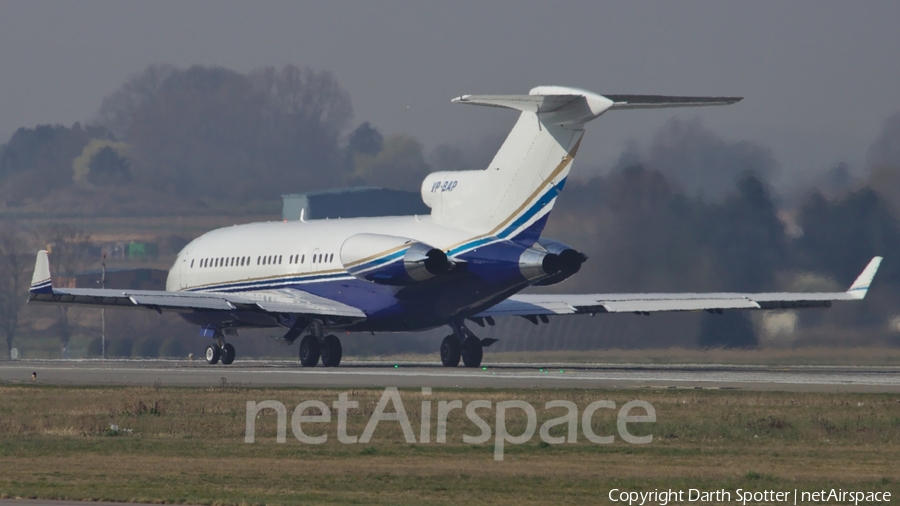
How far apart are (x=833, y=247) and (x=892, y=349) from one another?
4.14m

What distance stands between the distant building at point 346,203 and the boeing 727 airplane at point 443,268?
10.2 m

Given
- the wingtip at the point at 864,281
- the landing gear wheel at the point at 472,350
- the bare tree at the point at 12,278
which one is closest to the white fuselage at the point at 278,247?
the landing gear wheel at the point at 472,350

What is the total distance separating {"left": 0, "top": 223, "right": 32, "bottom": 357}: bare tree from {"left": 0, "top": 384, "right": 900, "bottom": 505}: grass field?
3432 centimetres

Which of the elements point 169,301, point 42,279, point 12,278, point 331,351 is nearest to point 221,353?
point 169,301

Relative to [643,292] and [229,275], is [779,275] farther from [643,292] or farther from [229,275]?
[229,275]

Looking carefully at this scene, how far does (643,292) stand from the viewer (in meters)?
48.4

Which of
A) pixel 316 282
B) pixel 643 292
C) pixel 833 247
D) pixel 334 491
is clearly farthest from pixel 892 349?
pixel 334 491

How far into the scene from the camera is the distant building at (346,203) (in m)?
61.2

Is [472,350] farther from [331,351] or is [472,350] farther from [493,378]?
[493,378]

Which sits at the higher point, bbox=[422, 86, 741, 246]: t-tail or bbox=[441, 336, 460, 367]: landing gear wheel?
bbox=[422, 86, 741, 246]: t-tail

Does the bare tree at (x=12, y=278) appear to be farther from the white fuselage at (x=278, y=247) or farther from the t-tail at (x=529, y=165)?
the t-tail at (x=529, y=165)

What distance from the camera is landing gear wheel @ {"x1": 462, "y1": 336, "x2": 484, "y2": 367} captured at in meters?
44.8

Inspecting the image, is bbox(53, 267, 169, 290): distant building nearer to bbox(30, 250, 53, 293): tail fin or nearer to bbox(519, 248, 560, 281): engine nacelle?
bbox(30, 250, 53, 293): tail fin

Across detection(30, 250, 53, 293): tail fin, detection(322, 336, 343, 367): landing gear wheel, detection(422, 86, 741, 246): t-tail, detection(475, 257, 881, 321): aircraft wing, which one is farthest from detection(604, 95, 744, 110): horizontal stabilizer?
detection(30, 250, 53, 293): tail fin
